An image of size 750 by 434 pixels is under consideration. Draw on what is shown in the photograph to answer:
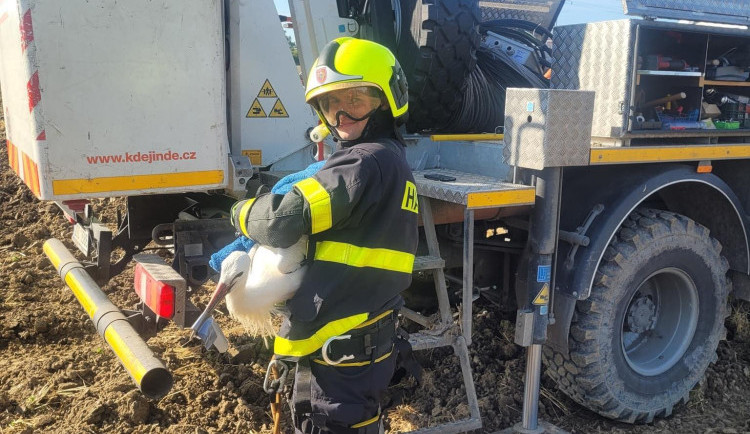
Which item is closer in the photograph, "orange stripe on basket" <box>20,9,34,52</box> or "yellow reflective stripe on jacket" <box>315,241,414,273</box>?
"yellow reflective stripe on jacket" <box>315,241,414,273</box>

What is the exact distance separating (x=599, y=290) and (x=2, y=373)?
3.41 meters

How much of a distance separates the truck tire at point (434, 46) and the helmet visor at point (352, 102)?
4.35 ft

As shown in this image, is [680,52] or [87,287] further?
[680,52]

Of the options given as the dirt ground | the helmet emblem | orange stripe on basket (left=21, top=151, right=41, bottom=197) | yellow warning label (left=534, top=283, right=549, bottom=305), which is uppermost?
the helmet emblem

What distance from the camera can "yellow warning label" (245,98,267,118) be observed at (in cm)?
352

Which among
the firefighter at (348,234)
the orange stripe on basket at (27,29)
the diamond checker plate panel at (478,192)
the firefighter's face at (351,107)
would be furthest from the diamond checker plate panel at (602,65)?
the orange stripe on basket at (27,29)

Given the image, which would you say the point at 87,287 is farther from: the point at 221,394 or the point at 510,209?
the point at 510,209

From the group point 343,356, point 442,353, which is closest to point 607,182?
point 442,353

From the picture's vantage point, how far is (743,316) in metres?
4.83

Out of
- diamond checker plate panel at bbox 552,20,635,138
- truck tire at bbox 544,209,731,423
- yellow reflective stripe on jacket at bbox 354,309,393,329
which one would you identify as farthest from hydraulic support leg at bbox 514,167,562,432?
yellow reflective stripe on jacket at bbox 354,309,393,329

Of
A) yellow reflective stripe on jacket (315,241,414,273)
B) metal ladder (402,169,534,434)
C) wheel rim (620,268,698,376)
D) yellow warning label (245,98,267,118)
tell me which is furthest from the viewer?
wheel rim (620,268,698,376)

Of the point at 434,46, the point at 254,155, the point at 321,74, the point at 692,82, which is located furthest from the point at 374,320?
the point at 692,82

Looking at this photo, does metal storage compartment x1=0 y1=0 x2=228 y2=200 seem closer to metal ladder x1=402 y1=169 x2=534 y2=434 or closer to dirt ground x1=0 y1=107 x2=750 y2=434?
metal ladder x1=402 y1=169 x2=534 y2=434

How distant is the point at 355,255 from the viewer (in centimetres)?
238
